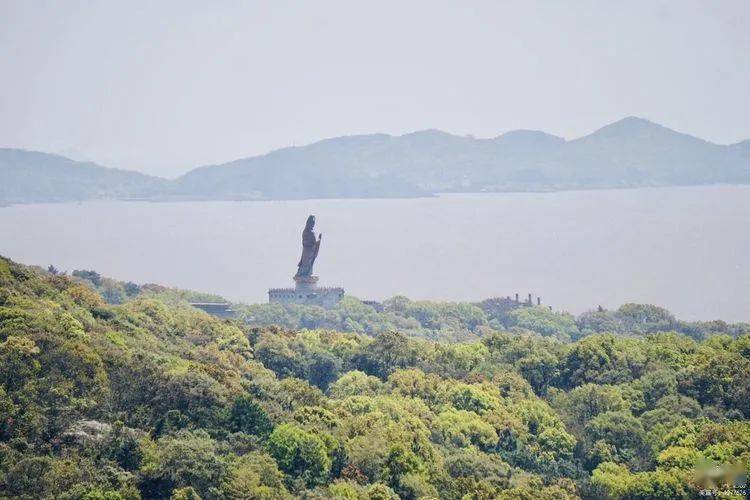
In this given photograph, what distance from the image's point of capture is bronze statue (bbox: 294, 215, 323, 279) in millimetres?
96250

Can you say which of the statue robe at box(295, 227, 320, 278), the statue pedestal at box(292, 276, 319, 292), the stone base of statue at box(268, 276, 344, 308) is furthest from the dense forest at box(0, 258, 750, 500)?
the stone base of statue at box(268, 276, 344, 308)

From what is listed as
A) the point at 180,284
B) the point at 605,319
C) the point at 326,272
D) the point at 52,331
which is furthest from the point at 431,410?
the point at 326,272

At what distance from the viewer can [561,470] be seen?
48562mm

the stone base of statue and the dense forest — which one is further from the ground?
the dense forest

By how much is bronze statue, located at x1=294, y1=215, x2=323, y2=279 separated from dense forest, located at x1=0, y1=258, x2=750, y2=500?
97.4 feet

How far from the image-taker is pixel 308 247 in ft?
321

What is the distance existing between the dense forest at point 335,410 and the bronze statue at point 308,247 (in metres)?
29.7

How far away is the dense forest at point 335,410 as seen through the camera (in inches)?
1618

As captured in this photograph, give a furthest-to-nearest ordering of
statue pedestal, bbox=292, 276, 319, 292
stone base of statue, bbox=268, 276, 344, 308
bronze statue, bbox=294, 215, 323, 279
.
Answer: stone base of statue, bbox=268, 276, 344, 308, statue pedestal, bbox=292, 276, 319, 292, bronze statue, bbox=294, 215, 323, 279

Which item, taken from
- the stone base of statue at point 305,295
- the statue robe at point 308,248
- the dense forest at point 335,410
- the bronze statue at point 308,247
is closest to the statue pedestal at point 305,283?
the stone base of statue at point 305,295

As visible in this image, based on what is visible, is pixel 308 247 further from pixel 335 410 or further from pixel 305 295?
pixel 335 410

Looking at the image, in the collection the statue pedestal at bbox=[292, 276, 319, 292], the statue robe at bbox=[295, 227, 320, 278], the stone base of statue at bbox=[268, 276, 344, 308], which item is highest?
the statue robe at bbox=[295, 227, 320, 278]

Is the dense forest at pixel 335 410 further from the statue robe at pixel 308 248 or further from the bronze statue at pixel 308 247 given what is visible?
the statue robe at pixel 308 248

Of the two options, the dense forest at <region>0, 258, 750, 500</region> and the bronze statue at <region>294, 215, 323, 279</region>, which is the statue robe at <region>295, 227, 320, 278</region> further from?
the dense forest at <region>0, 258, 750, 500</region>
